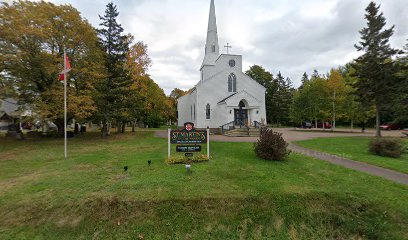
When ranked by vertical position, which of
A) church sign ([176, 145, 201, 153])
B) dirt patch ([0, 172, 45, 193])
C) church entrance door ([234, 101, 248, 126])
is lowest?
dirt patch ([0, 172, 45, 193])

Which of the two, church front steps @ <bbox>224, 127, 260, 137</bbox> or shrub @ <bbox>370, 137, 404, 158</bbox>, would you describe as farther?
church front steps @ <bbox>224, 127, 260, 137</bbox>

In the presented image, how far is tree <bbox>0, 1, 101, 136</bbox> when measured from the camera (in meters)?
16.1

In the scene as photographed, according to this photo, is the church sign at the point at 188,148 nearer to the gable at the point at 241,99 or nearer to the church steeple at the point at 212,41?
the gable at the point at 241,99

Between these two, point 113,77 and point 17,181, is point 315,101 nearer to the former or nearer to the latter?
point 113,77

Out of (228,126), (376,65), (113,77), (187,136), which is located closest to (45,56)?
(113,77)

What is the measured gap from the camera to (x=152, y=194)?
6246 mm

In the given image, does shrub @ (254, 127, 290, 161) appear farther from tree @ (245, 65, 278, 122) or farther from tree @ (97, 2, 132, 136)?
tree @ (245, 65, 278, 122)

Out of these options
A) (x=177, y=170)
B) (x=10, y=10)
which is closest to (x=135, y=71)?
(x=10, y=10)

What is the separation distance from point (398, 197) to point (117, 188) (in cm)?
846

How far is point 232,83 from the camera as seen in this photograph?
95.2 ft

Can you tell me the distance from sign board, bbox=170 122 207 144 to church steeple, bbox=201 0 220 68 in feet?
74.8

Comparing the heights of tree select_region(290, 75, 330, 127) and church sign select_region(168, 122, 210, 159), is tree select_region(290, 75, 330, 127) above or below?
above

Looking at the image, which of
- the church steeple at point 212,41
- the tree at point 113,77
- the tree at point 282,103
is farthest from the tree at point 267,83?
the tree at point 113,77

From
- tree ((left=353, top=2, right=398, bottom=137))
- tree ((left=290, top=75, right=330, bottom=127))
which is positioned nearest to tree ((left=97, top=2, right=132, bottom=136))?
tree ((left=353, top=2, right=398, bottom=137))
